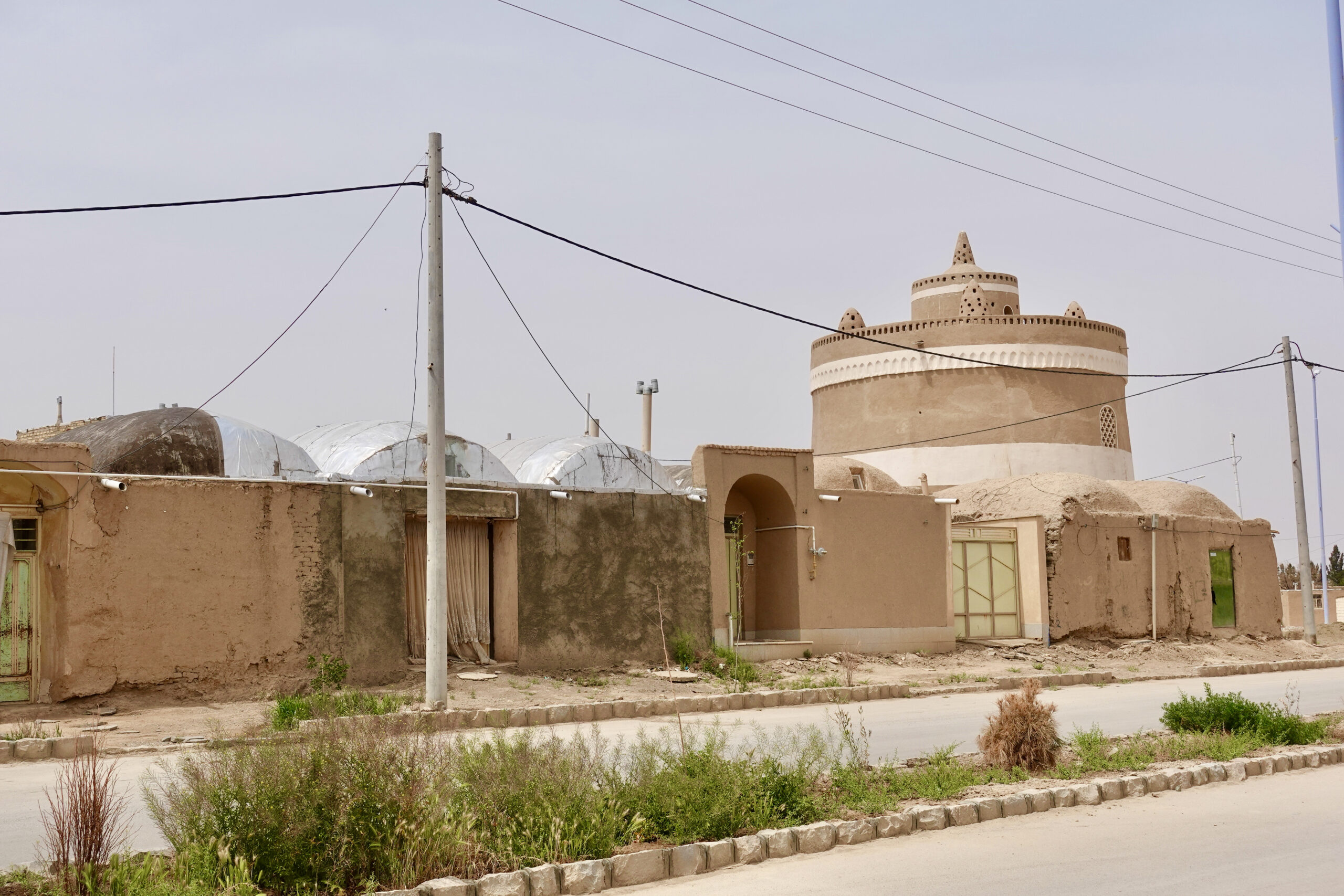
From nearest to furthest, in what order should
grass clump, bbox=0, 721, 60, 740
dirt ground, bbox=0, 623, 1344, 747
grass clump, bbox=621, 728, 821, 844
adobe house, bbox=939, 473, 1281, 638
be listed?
grass clump, bbox=621, 728, 821, 844
grass clump, bbox=0, 721, 60, 740
dirt ground, bbox=0, 623, 1344, 747
adobe house, bbox=939, 473, 1281, 638

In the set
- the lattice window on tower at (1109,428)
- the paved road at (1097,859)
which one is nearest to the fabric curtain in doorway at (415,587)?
the paved road at (1097,859)

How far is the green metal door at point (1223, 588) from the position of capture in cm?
3212

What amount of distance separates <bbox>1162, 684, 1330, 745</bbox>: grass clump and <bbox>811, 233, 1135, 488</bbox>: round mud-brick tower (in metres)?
28.7

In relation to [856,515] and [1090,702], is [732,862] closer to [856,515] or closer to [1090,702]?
[1090,702]

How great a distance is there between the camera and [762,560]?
25.8m

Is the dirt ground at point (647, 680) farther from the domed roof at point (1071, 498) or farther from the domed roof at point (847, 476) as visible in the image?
the domed roof at point (847, 476)

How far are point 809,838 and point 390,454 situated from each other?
14.5 m

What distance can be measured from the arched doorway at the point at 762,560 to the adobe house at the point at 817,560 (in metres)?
0.02

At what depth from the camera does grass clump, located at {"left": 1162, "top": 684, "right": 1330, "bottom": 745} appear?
39.7 ft

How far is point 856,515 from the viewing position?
1015 inches

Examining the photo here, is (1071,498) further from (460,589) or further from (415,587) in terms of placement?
(415,587)

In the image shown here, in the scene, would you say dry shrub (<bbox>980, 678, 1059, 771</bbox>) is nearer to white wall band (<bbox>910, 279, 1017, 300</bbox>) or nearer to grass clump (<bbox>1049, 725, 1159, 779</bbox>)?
grass clump (<bbox>1049, 725, 1159, 779</bbox>)

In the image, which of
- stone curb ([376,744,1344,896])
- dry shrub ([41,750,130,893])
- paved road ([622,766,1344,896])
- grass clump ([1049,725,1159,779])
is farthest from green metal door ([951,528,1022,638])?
dry shrub ([41,750,130,893])

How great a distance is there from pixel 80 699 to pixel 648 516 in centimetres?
944
